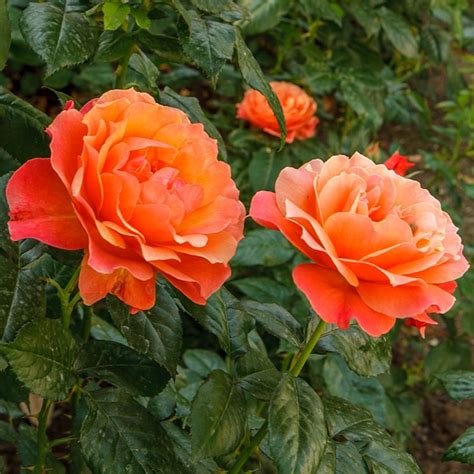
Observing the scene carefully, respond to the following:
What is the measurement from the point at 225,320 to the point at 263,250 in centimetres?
95

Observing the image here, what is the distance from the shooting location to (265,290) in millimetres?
1896

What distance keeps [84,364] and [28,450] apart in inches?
14.9

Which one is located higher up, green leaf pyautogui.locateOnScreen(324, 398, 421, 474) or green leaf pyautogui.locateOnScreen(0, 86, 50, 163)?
green leaf pyautogui.locateOnScreen(0, 86, 50, 163)

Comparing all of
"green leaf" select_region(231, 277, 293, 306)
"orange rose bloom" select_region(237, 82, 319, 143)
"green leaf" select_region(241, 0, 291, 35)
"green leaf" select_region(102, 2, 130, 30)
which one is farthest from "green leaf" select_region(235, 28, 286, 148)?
"green leaf" select_region(241, 0, 291, 35)

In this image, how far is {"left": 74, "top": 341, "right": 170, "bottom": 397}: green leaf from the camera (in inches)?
36.5

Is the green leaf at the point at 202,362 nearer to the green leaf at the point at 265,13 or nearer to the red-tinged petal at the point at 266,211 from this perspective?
the green leaf at the point at 265,13

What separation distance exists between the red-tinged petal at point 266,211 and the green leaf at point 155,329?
16 centimetres

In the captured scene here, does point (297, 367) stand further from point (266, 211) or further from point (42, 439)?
point (42, 439)

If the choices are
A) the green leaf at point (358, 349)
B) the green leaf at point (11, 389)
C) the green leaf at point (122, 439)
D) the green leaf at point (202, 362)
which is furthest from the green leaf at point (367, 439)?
the green leaf at point (202, 362)

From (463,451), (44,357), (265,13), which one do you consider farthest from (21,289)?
(265,13)

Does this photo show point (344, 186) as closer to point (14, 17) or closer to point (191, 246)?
point (191, 246)

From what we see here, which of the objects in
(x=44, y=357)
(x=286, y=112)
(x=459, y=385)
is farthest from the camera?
(x=286, y=112)

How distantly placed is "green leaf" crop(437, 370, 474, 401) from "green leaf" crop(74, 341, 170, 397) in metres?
0.43

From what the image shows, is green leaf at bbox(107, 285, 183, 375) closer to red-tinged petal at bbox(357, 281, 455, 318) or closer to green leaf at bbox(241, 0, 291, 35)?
red-tinged petal at bbox(357, 281, 455, 318)
